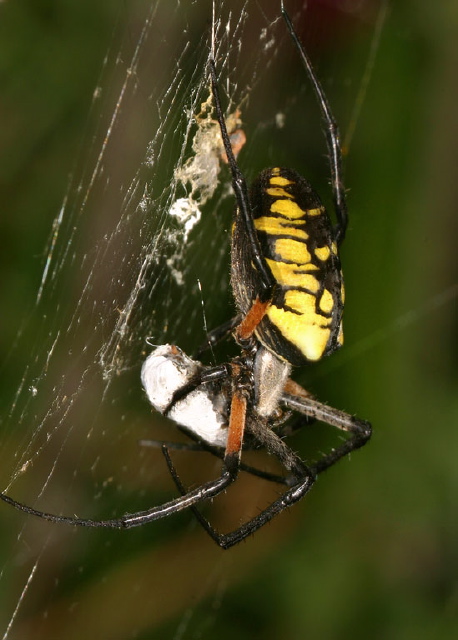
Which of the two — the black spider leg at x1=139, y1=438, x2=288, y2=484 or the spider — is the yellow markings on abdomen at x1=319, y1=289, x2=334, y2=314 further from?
the black spider leg at x1=139, y1=438, x2=288, y2=484

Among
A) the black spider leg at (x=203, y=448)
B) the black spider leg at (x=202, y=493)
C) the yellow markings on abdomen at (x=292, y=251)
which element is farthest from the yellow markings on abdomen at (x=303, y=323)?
the black spider leg at (x=203, y=448)

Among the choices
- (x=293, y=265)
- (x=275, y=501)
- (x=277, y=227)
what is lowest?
(x=275, y=501)

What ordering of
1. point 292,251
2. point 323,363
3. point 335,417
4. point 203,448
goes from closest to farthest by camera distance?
1. point 292,251
2. point 203,448
3. point 335,417
4. point 323,363

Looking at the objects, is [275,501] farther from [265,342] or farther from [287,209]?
[287,209]

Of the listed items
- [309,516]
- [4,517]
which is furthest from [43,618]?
[309,516]

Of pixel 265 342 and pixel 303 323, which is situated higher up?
pixel 303 323

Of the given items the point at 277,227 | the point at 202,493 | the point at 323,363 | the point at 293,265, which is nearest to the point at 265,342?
the point at 293,265

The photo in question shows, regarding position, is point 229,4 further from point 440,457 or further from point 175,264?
point 440,457

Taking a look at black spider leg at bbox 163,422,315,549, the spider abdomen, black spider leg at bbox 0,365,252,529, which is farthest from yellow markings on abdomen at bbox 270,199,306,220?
black spider leg at bbox 163,422,315,549
